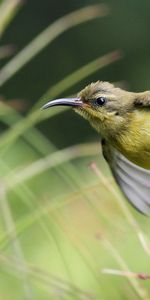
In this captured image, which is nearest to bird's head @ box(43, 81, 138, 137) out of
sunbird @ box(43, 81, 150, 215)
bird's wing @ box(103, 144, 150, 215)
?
sunbird @ box(43, 81, 150, 215)

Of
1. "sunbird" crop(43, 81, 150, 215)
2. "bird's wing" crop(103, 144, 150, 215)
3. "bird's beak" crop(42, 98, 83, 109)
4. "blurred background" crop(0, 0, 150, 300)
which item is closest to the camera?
"blurred background" crop(0, 0, 150, 300)

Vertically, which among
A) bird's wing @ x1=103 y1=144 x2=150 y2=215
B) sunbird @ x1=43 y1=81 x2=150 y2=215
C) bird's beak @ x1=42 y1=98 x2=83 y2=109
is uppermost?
bird's beak @ x1=42 y1=98 x2=83 y2=109

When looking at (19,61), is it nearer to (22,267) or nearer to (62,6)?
(22,267)

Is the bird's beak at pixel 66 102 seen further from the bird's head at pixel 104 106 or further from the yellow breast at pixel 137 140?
the yellow breast at pixel 137 140

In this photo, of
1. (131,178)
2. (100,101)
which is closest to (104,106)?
(100,101)

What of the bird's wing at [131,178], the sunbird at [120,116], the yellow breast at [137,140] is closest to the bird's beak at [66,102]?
the sunbird at [120,116]

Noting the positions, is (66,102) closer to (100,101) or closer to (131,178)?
(100,101)

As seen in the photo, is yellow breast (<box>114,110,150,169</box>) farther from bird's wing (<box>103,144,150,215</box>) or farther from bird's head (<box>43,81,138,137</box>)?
bird's wing (<box>103,144,150,215</box>)
